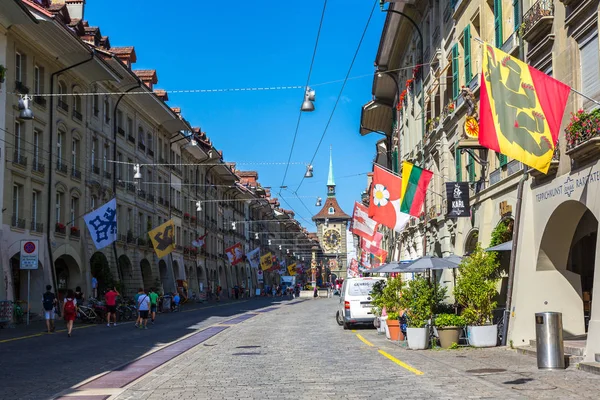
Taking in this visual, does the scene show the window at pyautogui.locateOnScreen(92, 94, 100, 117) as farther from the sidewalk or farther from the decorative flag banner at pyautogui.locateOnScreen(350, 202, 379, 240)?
the decorative flag banner at pyautogui.locateOnScreen(350, 202, 379, 240)

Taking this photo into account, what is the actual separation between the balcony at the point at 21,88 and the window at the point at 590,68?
26238 mm

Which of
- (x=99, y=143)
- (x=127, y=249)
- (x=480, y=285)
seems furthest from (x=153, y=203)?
(x=480, y=285)

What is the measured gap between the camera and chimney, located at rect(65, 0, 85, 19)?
4594 cm

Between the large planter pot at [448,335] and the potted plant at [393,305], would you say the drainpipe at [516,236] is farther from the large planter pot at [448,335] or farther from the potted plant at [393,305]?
the potted plant at [393,305]

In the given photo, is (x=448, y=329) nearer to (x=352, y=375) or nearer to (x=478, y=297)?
(x=478, y=297)

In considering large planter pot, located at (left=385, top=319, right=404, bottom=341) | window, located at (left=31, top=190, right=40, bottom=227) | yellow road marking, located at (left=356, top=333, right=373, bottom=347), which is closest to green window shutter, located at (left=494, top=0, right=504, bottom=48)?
large planter pot, located at (left=385, top=319, right=404, bottom=341)

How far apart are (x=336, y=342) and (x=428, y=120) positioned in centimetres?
1398

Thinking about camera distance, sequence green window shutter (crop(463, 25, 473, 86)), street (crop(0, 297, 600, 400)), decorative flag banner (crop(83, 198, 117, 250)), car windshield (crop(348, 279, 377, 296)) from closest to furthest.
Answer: street (crop(0, 297, 600, 400)) < green window shutter (crop(463, 25, 473, 86)) < car windshield (crop(348, 279, 377, 296)) < decorative flag banner (crop(83, 198, 117, 250))

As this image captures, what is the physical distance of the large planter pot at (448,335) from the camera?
63.3ft

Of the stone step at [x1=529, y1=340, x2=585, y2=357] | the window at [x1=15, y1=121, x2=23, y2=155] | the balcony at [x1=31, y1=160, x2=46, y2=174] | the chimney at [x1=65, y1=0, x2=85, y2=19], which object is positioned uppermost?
the chimney at [x1=65, y1=0, x2=85, y2=19]

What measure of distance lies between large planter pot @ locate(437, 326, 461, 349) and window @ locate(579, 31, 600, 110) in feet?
20.8

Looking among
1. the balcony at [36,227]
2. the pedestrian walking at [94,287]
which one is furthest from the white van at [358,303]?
the pedestrian walking at [94,287]

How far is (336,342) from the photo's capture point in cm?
2217

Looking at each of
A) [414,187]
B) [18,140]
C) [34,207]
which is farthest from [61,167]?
[414,187]
